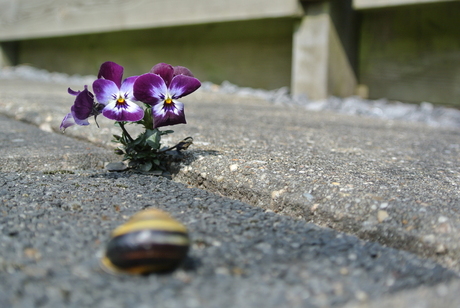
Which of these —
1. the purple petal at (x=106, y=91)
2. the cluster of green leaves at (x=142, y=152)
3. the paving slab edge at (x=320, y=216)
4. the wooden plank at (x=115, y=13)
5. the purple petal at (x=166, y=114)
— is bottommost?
the paving slab edge at (x=320, y=216)

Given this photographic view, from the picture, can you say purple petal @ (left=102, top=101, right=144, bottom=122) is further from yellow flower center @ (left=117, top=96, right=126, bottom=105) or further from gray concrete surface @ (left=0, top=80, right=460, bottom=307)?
gray concrete surface @ (left=0, top=80, right=460, bottom=307)

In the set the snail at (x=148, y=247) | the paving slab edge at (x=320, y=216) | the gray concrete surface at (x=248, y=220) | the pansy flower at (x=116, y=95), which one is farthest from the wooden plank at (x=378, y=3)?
the snail at (x=148, y=247)

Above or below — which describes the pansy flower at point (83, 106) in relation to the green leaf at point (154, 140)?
above

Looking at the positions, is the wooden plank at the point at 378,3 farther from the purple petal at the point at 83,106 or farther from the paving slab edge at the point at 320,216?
the purple petal at the point at 83,106

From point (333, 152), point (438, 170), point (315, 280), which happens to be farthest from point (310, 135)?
point (315, 280)

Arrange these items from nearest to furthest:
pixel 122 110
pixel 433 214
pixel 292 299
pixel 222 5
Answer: pixel 292 299, pixel 433 214, pixel 122 110, pixel 222 5

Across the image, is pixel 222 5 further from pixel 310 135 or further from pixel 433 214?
pixel 433 214

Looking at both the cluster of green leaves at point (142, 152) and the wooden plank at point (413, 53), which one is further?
the wooden plank at point (413, 53)
